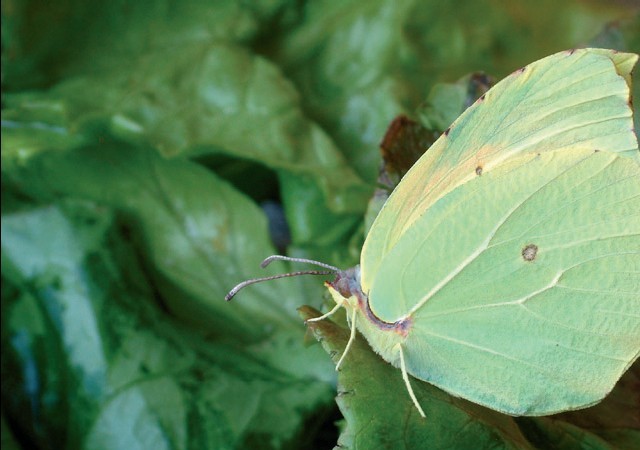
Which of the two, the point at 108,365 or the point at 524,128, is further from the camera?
the point at 108,365

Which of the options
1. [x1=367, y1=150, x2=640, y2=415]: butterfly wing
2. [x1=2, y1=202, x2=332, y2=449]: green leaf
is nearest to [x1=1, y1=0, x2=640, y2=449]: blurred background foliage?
[x1=2, y1=202, x2=332, y2=449]: green leaf

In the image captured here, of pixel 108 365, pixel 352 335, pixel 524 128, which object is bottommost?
pixel 108 365

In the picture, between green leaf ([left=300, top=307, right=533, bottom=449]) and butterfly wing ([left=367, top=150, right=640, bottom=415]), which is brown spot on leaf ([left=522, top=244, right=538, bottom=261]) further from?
green leaf ([left=300, top=307, right=533, bottom=449])

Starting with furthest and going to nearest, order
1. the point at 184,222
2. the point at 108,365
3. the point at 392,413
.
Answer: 1. the point at 184,222
2. the point at 108,365
3. the point at 392,413

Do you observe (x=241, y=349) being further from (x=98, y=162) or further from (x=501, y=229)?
(x=501, y=229)

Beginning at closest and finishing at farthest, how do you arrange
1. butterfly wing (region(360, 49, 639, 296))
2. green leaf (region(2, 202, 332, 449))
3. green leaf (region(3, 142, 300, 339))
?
1. butterfly wing (region(360, 49, 639, 296))
2. green leaf (region(2, 202, 332, 449))
3. green leaf (region(3, 142, 300, 339))

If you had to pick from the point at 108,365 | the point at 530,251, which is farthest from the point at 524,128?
the point at 108,365

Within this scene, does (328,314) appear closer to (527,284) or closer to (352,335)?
(352,335)

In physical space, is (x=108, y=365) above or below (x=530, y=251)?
below
